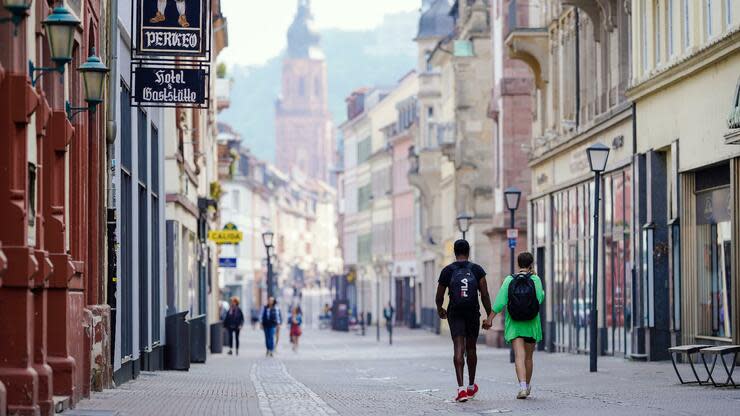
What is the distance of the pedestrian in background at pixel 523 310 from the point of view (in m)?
18.9

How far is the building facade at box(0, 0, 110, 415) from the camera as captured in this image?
14.0m

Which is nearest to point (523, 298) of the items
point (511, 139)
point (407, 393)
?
point (407, 393)

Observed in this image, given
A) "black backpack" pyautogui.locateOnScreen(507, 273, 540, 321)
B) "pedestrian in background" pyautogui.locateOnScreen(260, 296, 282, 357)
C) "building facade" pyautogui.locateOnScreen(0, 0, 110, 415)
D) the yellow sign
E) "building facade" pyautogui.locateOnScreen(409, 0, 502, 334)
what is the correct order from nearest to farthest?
"building facade" pyautogui.locateOnScreen(0, 0, 110, 415) → "black backpack" pyautogui.locateOnScreen(507, 273, 540, 321) → the yellow sign → "pedestrian in background" pyautogui.locateOnScreen(260, 296, 282, 357) → "building facade" pyautogui.locateOnScreen(409, 0, 502, 334)

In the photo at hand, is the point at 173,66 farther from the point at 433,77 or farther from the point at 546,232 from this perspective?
the point at 433,77

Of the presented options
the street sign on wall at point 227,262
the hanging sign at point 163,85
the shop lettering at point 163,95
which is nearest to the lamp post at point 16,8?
the hanging sign at point 163,85

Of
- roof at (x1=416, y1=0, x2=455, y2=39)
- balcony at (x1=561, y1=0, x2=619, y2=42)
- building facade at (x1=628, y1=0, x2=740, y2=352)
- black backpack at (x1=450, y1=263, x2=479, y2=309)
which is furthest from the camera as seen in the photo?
roof at (x1=416, y1=0, x2=455, y2=39)

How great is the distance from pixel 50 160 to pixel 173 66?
7.94m

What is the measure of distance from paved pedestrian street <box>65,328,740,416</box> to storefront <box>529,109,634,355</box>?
6.13 feet

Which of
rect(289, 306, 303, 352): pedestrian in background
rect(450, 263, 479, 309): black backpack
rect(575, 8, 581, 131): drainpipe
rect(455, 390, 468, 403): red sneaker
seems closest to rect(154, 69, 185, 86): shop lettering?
rect(450, 263, 479, 309): black backpack

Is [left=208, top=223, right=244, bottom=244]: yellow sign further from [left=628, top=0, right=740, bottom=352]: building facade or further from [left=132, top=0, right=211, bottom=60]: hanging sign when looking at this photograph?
[left=132, top=0, right=211, bottom=60]: hanging sign

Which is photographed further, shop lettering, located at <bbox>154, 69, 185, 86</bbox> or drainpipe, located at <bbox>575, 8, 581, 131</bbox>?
drainpipe, located at <bbox>575, 8, 581, 131</bbox>

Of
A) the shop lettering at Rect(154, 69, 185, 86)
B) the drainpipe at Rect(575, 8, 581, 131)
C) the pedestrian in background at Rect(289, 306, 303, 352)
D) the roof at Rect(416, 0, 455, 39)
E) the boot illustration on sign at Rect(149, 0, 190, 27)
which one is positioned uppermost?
the roof at Rect(416, 0, 455, 39)

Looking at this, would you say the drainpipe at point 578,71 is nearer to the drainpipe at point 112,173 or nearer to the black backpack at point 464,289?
the drainpipe at point 112,173

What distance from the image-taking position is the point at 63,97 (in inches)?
688
